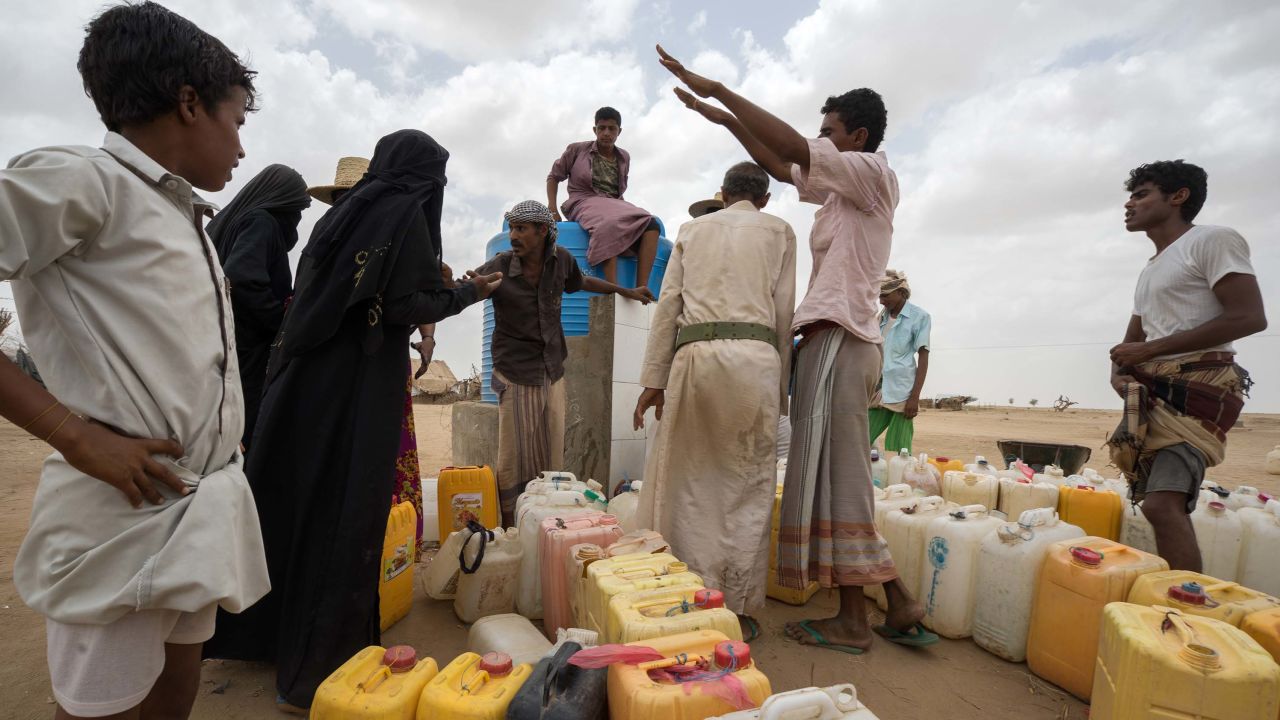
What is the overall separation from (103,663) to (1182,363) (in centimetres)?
356

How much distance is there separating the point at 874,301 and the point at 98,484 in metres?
2.56

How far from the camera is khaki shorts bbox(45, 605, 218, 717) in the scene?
99 cm

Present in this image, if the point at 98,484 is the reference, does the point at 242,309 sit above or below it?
above

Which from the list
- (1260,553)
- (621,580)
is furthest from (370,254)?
(1260,553)

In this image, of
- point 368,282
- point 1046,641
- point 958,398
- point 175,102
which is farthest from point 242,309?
point 958,398

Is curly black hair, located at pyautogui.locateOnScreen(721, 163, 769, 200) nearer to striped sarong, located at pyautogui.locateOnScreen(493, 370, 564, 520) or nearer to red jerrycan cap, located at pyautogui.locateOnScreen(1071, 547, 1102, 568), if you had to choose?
striped sarong, located at pyautogui.locateOnScreen(493, 370, 564, 520)

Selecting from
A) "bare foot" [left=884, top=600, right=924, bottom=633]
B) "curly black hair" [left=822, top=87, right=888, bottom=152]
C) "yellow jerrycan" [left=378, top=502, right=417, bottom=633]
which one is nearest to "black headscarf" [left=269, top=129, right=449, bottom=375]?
"yellow jerrycan" [left=378, top=502, right=417, bottom=633]

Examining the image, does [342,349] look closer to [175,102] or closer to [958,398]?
[175,102]

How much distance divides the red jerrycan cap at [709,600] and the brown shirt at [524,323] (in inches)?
85.9

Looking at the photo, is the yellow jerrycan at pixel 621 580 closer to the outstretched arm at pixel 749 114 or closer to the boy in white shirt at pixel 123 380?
the boy in white shirt at pixel 123 380

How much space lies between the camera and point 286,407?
2010 mm

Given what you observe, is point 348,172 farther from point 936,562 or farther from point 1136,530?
point 1136,530

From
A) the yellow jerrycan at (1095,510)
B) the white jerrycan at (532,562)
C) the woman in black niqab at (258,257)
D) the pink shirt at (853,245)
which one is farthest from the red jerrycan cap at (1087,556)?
the woman in black niqab at (258,257)

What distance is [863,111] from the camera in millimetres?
2527
